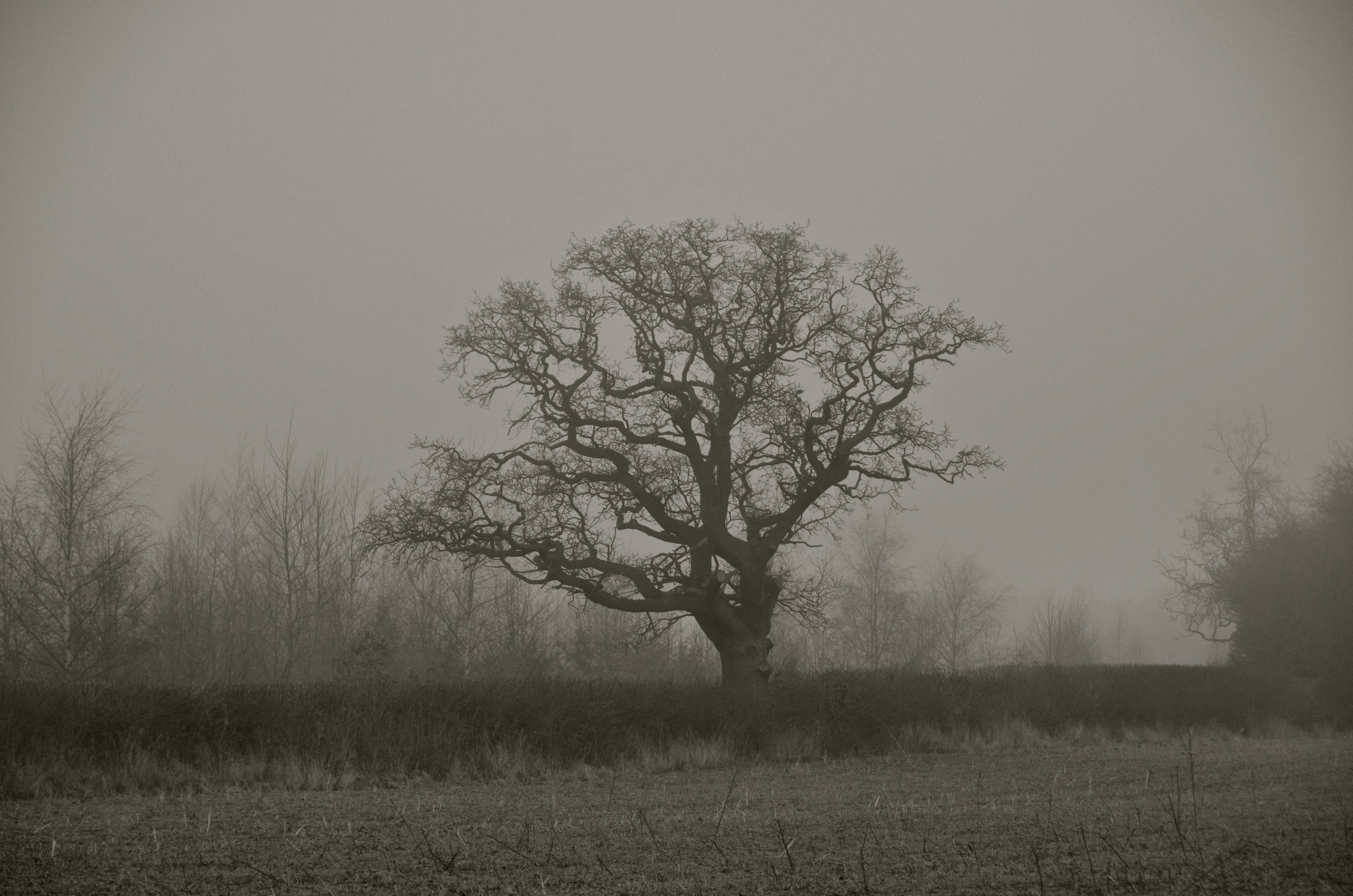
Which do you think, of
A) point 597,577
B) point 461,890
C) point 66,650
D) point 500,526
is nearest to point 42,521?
point 66,650

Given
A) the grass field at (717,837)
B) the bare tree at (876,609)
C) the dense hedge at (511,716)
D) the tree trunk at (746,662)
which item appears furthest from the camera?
the bare tree at (876,609)

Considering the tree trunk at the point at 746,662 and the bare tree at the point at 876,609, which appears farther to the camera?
the bare tree at the point at 876,609

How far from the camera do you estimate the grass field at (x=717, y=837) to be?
6355 mm

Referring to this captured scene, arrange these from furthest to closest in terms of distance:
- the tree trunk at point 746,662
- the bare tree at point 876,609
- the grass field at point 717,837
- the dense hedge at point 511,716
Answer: the bare tree at point 876,609, the tree trunk at point 746,662, the dense hedge at point 511,716, the grass field at point 717,837

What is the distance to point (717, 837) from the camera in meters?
7.93

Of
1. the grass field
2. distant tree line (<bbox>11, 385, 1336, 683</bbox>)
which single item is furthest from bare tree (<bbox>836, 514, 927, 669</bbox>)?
the grass field

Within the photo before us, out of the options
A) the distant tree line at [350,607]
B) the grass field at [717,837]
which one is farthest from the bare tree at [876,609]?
the grass field at [717,837]

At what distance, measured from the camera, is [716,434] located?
2188 centimetres

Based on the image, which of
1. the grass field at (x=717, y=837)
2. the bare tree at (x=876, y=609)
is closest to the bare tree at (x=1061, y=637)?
the bare tree at (x=876, y=609)

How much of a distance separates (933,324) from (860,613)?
3000 cm

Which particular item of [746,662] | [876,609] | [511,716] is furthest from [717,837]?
[876,609]

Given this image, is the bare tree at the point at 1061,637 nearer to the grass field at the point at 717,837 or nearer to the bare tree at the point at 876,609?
the bare tree at the point at 876,609

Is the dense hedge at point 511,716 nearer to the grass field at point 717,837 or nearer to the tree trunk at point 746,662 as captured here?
the tree trunk at point 746,662

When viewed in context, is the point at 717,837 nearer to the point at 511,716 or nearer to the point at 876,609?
the point at 511,716
